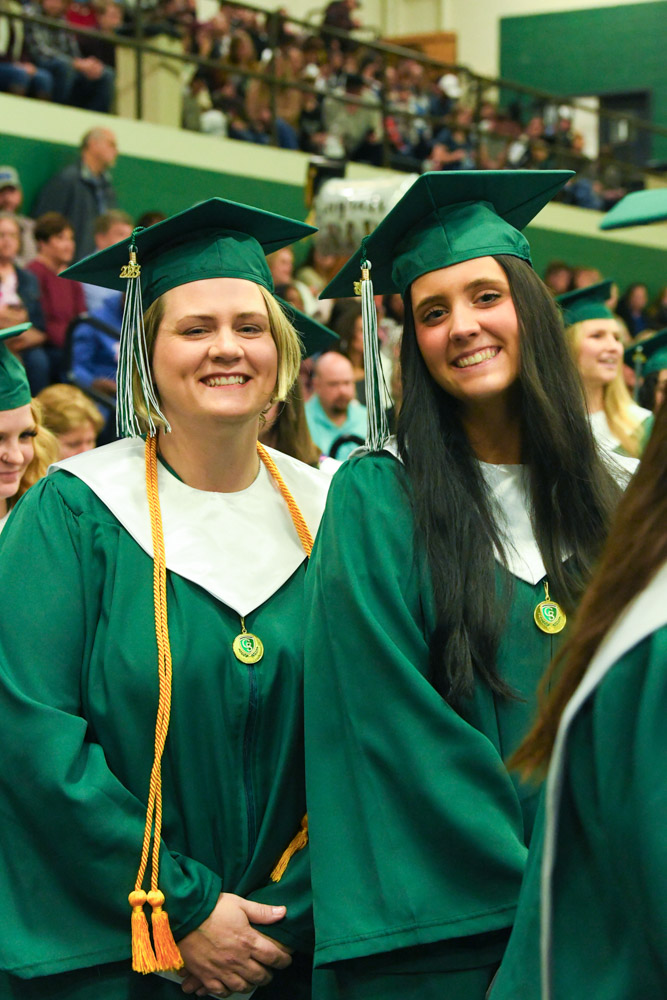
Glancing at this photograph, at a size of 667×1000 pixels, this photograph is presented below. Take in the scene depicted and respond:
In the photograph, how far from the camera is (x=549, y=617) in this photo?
2176 mm

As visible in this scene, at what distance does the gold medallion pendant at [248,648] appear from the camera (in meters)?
2.32

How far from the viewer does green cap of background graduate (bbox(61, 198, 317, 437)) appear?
8.15ft

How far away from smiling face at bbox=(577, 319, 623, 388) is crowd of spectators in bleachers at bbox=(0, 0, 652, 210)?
549 cm

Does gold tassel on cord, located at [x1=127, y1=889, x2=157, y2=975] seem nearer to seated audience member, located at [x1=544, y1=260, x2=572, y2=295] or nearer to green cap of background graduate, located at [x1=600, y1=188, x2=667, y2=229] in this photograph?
green cap of background graduate, located at [x1=600, y1=188, x2=667, y2=229]

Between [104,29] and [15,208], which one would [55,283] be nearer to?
[15,208]

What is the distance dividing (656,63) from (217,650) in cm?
1734

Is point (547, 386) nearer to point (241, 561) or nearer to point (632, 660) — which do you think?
point (241, 561)

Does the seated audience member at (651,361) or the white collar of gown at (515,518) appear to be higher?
the seated audience member at (651,361)

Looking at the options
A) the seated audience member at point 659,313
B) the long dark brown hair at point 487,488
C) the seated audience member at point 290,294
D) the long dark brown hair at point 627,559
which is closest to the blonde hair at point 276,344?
the long dark brown hair at point 487,488

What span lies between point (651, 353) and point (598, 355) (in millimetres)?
213

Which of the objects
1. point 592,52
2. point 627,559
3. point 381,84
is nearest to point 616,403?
point 627,559

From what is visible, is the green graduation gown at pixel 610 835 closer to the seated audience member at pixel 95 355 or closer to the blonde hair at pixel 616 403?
the blonde hair at pixel 616 403

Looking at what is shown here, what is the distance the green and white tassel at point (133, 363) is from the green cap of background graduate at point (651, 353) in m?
2.92

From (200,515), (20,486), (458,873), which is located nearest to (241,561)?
(200,515)
